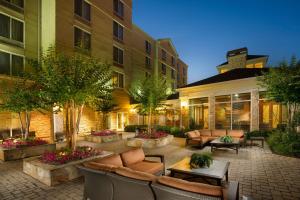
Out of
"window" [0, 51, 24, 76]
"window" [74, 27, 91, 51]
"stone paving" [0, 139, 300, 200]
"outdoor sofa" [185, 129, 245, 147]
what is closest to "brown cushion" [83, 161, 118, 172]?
"stone paving" [0, 139, 300, 200]

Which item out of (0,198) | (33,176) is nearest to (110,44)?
(33,176)

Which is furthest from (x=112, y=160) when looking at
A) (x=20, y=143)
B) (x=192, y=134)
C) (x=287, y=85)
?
(x=287, y=85)

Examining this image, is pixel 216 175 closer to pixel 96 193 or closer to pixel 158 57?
pixel 96 193

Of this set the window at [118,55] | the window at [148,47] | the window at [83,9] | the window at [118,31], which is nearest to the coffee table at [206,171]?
the window at [83,9]

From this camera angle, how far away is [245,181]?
18.2 ft

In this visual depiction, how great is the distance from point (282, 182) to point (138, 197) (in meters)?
4.47

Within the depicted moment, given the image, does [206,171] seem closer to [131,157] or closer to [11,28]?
[131,157]

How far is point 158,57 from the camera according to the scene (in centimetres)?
2944

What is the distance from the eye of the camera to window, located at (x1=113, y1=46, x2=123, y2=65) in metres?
20.5

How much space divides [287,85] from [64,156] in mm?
10224

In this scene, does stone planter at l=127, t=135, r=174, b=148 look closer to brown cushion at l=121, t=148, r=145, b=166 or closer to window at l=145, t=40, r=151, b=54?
brown cushion at l=121, t=148, r=145, b=166

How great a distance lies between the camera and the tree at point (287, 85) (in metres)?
9.27

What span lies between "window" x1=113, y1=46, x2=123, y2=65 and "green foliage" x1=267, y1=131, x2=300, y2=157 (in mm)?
15860

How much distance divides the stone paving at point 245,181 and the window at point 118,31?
1615 centimetres
